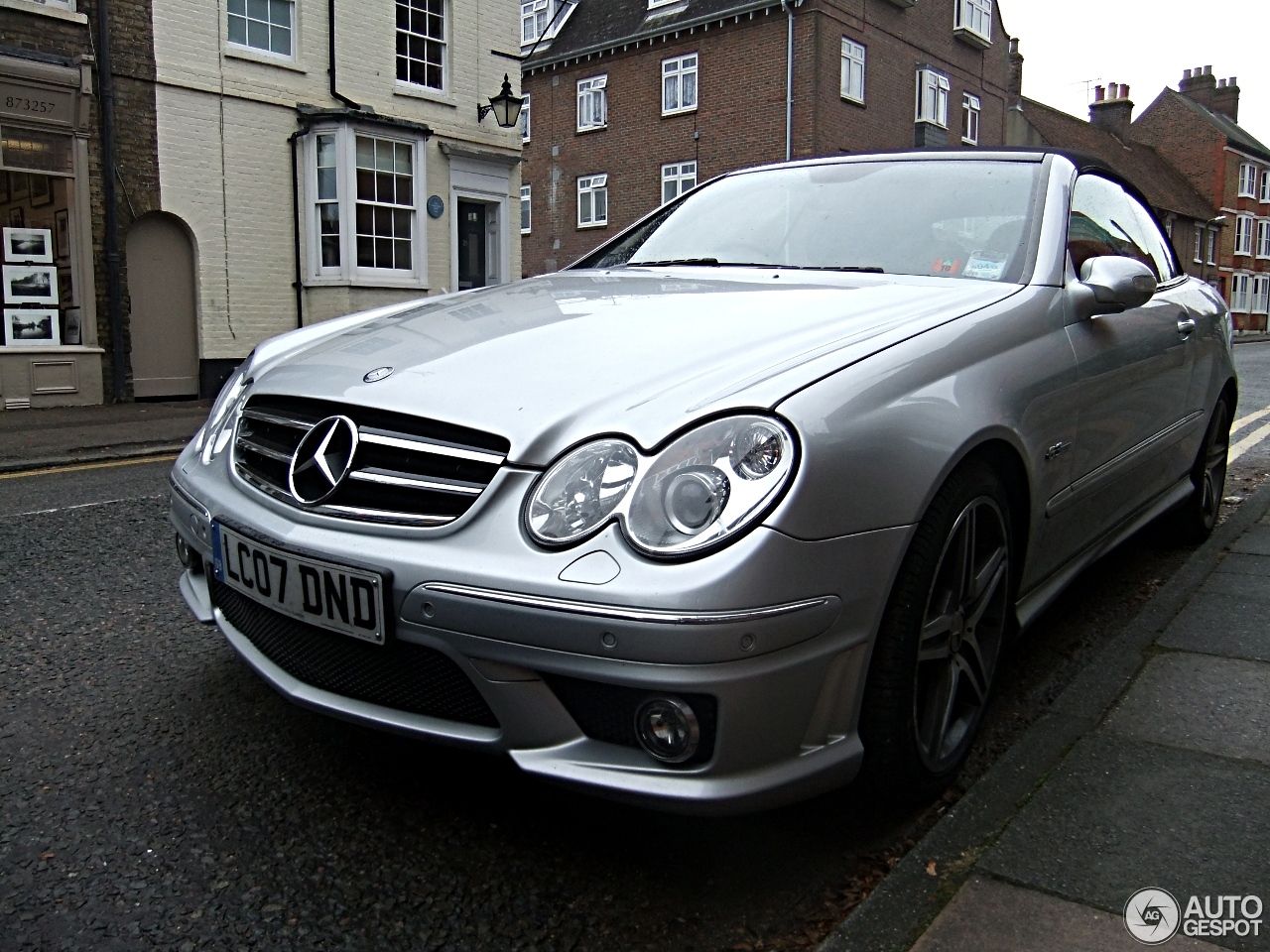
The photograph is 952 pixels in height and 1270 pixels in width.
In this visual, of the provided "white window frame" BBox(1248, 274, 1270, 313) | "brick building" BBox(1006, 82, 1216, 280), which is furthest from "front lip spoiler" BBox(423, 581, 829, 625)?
"white window frame" BBox(1248, 274, 1270, 313)

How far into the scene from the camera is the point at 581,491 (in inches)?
78.9

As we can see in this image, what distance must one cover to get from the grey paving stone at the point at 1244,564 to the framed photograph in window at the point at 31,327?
1207 cm

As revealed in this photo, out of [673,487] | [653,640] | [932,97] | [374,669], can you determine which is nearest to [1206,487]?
[673,487]

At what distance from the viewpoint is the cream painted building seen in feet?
43.7

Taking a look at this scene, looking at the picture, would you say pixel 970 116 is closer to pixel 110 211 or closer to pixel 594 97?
pixel 594 97

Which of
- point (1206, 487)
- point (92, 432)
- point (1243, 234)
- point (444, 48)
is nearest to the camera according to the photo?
point (1206, 487)

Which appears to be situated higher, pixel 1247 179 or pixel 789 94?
pixel 1247 179

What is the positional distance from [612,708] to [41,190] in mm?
12757

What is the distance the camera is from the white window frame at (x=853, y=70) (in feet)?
84.5

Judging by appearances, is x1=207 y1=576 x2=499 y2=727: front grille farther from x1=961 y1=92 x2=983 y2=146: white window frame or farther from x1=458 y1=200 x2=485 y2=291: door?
x1=961 y1=92 x2=983 y2=146: white window frame

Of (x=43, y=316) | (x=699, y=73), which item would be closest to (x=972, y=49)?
(x=699, y=73)

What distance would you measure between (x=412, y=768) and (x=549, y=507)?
0.91 metres

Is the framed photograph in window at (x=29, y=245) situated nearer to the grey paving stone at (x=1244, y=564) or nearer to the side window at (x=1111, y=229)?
the side window at (x=1111, y=229)

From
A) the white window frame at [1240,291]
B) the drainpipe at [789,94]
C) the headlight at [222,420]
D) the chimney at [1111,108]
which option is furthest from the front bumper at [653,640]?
the white window frame at [1240,291]
